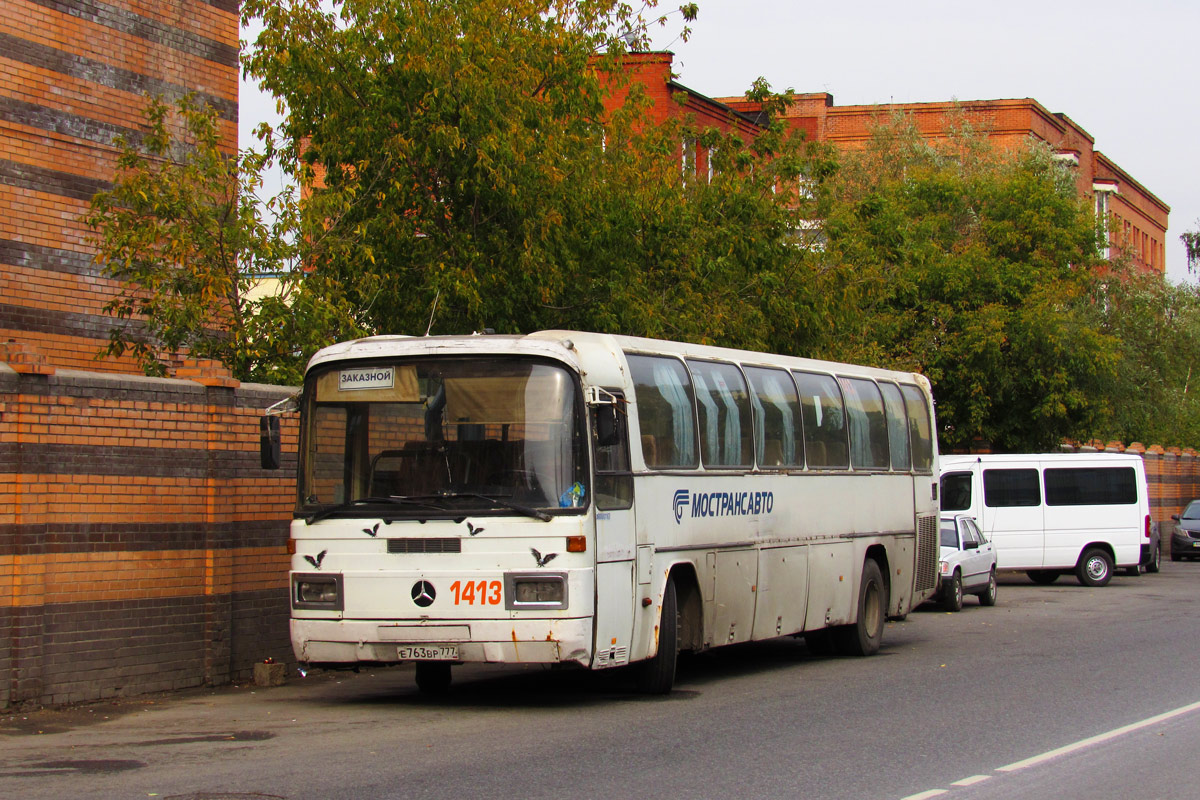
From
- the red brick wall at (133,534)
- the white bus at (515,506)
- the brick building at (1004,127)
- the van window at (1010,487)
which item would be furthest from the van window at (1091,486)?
the brick building at (1004,127)

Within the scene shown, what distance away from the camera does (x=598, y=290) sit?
18.2 meters

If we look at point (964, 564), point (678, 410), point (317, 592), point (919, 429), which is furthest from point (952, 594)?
point (317, 592)

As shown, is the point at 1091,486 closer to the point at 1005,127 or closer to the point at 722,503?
the point at 722,503

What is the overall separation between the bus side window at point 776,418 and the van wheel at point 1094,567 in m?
16.7

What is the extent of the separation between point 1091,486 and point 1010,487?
1739 mm

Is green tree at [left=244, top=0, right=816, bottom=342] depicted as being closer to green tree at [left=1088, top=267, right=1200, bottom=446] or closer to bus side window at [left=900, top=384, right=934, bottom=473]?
bus side window at [left=900, top=384, right=934, bottom=473]

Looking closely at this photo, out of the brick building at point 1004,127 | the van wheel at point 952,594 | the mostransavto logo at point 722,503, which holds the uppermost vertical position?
the brick building at point 1004,127

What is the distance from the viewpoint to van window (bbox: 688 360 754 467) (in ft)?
42.7

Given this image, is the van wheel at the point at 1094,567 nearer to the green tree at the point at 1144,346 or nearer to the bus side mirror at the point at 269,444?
the green tree at the point at 1144,346

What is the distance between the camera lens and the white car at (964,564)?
2294 centimetres

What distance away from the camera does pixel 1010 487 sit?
2922 cm

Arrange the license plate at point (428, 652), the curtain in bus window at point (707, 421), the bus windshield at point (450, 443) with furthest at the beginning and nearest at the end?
the curtain in bus window at point (707, 421)
the bus windshield at point (450, 443)
the license plate at point (428, 652)

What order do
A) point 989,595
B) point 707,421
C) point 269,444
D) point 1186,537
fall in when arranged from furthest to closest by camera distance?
point 1186,537 → point 989,595 → point 707,421 → point 269,444

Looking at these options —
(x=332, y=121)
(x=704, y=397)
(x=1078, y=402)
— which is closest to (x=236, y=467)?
(x=704, y=397)
